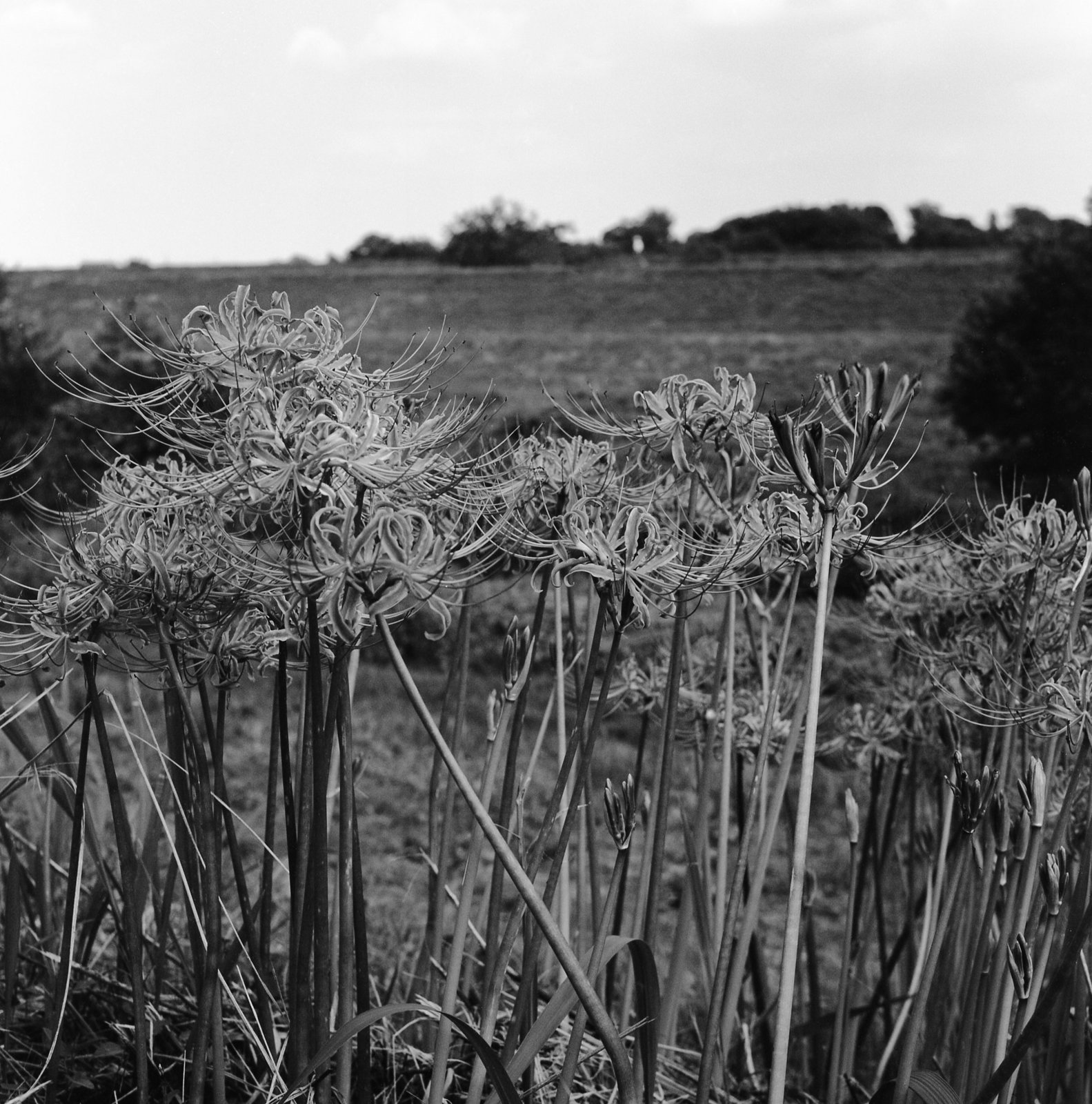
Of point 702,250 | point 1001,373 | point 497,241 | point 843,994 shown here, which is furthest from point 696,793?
point 702,250

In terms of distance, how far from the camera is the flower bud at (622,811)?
169cm

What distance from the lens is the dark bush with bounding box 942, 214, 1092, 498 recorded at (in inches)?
439

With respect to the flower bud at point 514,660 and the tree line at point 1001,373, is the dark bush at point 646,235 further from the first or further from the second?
the flower bud at point 514,660

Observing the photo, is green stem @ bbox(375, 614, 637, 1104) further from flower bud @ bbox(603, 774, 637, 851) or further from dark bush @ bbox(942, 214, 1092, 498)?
dark bush @ bbox(942, 214, 1092, 498)

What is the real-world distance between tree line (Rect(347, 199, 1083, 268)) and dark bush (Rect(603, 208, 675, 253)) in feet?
0.13

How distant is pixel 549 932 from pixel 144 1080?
93 centimetres

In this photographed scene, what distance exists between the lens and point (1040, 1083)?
7.71 ft

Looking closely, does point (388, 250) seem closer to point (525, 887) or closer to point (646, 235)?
point (646, 235)

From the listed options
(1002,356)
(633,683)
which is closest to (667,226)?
(1002,356)

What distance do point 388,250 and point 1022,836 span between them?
1288 inches

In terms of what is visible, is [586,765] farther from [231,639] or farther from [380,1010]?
[231,639]

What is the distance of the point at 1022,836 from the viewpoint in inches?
80.2

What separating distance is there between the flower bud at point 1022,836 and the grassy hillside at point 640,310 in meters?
15.0

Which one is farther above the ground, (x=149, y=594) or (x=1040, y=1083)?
(x=149, y=594)
